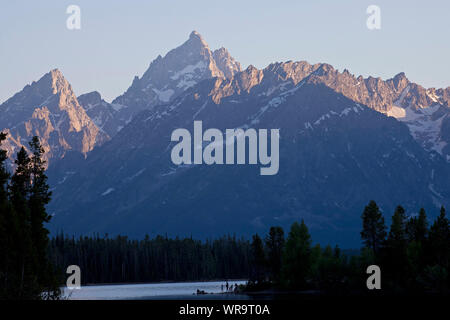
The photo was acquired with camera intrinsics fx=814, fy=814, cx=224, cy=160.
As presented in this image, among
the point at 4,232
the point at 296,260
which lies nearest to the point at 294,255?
the point at 296,260

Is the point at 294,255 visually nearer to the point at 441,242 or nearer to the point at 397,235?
the point at 397,235

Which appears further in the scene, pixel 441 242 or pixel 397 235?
pixel 397 235

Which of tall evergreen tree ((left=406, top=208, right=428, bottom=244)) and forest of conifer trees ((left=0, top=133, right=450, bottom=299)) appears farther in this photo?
tall evergreen tree ((left=406, top=208, right=428, bottom=244))

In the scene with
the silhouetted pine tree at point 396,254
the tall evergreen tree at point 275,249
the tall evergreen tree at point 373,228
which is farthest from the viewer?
the tall evergreen tree at point 275,249

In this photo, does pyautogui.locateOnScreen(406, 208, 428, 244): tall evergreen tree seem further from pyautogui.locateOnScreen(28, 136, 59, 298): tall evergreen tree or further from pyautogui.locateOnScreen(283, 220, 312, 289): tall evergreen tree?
pyautogui.locateOnScreen(28, 136, 59, 298): tall evergreen tree

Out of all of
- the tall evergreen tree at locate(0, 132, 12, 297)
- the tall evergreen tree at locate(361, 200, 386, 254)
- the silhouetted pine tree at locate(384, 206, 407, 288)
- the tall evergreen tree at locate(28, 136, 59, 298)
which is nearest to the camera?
the tall evergreen tree at locate(0, 132, 12, 297)

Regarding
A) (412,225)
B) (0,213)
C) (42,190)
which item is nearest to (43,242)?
(42,190)

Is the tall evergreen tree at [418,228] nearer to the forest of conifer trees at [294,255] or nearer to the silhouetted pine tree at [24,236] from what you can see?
the forest of conifer trees at [294,255]

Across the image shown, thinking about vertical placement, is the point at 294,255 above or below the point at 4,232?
above

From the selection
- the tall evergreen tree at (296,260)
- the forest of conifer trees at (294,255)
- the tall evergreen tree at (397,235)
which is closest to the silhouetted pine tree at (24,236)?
the forest of conifer trees at (294,255)

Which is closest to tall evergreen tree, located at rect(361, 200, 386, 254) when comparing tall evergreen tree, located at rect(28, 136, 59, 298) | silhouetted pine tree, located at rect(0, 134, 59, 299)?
silhouetted pine tree, located at rect(0, 134, 59, 299)
